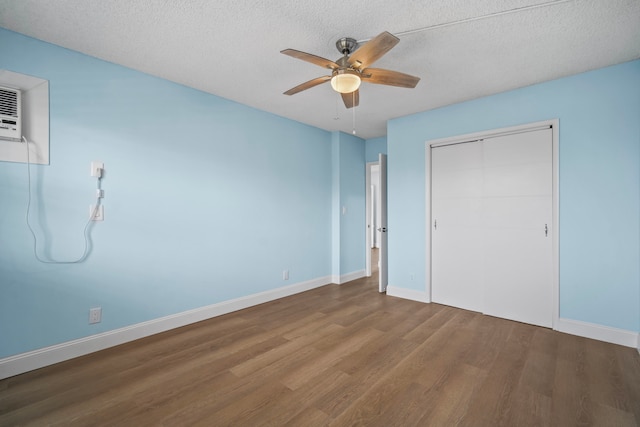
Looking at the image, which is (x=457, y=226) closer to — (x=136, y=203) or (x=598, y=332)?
(x=598, y=332)

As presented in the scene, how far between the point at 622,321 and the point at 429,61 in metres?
3.09

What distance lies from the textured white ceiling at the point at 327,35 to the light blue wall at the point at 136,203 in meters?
0.30

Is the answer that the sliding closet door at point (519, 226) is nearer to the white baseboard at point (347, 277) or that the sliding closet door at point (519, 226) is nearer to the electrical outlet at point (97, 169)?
the white baseboard at point (347, 277)

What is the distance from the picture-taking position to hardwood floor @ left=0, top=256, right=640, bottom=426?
5.61 feet

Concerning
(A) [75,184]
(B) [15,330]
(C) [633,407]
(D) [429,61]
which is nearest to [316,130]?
(D) [429,61]

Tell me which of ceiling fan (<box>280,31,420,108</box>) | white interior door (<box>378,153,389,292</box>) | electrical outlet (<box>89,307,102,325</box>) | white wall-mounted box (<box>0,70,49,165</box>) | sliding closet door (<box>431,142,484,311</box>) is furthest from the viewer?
white interior door (<box>378,153,389,292</box>)

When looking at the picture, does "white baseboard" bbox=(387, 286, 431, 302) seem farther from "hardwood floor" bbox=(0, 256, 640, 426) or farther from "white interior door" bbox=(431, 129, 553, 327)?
"hardwood floor" bbox=(0, 256, 640, 426)

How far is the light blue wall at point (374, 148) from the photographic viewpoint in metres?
5.37

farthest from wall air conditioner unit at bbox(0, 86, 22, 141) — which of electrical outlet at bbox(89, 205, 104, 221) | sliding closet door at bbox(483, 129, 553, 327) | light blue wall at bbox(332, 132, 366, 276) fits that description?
sliding closet door at bbox(483, 129, 553, 327)

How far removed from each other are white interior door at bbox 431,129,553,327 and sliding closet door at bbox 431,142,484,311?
0.04 ft

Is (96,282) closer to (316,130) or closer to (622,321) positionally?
(316,130)

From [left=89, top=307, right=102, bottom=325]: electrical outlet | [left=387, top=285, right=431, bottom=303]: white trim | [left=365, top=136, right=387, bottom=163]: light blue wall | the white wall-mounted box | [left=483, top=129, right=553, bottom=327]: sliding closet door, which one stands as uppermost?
[left=365, top=136, right=387, bottom=163]: light blue wall

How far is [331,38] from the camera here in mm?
2219

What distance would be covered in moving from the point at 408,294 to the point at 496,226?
153 centimetres
